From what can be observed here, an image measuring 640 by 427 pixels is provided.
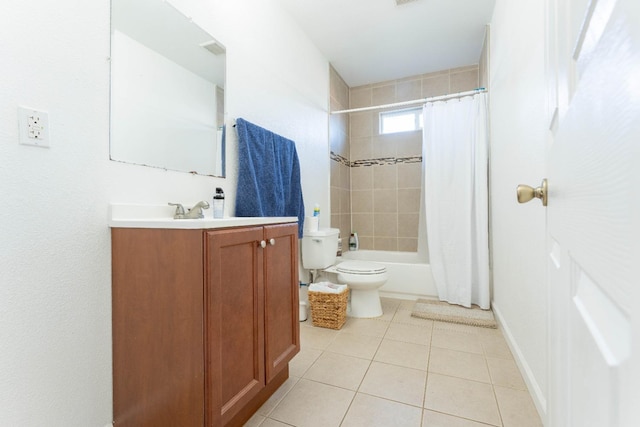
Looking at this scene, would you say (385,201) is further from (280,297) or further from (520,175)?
(280,297)

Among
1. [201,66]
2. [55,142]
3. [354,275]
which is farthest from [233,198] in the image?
[354,275]

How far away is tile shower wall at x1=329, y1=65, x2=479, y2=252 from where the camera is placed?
3.31 metres

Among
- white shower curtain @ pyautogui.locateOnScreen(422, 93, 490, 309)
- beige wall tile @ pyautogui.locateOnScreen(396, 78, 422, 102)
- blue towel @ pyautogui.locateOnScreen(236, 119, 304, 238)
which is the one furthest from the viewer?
beige wall tile @ pyautogui.locateOnScreen(396, 78, 422, 102)

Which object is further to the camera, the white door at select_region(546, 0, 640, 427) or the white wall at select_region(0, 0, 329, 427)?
the white wall at select_region(0, 0, 329, 427)

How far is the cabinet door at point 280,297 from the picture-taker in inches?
52.1

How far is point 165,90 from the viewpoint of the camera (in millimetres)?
1424

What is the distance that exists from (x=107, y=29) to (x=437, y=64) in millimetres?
2993

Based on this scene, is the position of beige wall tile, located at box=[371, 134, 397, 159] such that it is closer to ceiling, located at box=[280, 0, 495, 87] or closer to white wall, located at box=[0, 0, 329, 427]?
ceiling, located at box=[280, 0, 495, 87]

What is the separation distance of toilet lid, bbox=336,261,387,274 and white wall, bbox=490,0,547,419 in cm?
86

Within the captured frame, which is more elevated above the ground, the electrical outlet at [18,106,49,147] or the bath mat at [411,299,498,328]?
the electrical outlet at [18,106,49,147]

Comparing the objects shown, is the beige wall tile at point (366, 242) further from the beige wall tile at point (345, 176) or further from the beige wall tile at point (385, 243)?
the beige wall tile at point (345, 176)

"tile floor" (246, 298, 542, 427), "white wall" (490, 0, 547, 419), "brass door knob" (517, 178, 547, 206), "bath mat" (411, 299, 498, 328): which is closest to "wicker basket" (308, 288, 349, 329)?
"tile floor" (246, 298, 542, 427)

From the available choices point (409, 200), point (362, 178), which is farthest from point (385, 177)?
point (409, 200)

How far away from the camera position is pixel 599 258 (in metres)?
0.31
